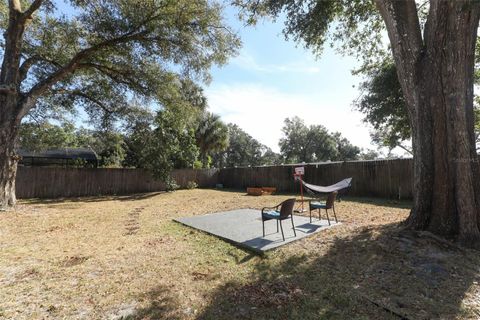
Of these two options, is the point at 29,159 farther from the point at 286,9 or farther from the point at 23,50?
the point at 286,9

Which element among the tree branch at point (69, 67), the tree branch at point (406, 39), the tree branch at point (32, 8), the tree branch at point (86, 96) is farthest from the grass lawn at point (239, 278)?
the tree branch at point (86, 96)

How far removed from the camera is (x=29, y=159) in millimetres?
19125

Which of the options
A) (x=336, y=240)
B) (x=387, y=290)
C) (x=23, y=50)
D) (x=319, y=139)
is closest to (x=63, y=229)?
(x=336, y=240)

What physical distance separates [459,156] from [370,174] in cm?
752

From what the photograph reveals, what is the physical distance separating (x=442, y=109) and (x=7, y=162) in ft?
36.8

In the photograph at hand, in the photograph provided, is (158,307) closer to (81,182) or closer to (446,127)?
(446,127)

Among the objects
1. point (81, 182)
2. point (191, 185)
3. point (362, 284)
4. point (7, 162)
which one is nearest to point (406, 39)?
point (362, 284)

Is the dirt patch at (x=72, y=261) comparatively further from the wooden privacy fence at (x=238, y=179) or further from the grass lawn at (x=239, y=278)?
the wooden privacy fence at (x=238, y=179)

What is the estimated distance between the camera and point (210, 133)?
72.2ft

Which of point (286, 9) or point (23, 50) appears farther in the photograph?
point (23, 50)

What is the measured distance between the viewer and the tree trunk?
7.89 metres

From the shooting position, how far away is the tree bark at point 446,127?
12.5 feet

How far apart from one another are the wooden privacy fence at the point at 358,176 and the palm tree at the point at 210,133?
239 inches

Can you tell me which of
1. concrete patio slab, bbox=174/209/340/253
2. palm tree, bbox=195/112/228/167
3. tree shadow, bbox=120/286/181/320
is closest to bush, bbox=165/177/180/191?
palm tree, bbox=195/112/228/167
